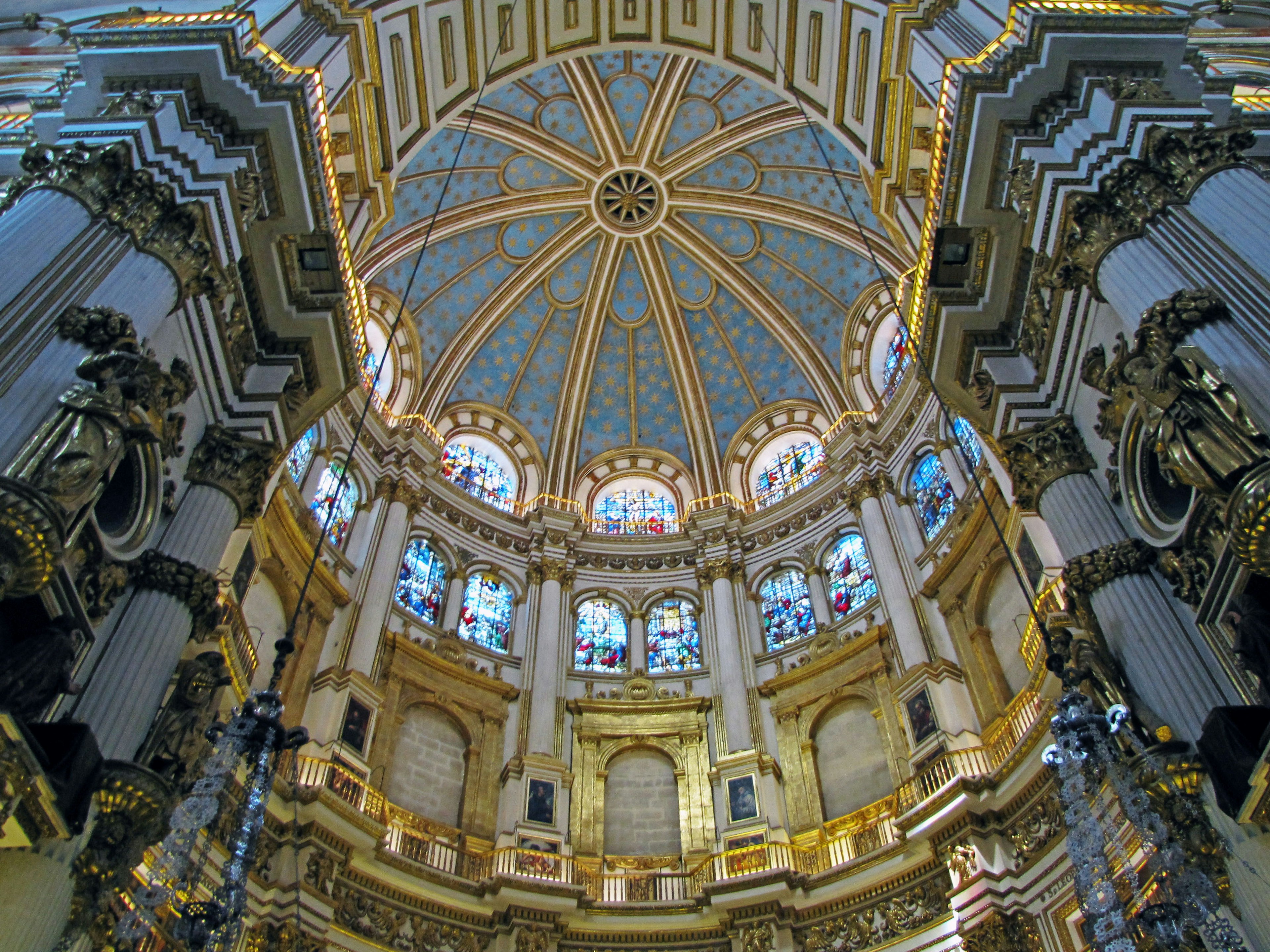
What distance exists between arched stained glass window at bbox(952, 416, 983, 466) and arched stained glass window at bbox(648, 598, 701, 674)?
8.32 meters

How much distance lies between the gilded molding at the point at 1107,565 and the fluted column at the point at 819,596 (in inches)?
453

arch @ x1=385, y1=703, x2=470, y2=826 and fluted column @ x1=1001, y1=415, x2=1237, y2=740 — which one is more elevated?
arch @ x1=385, y1=703, x2=470, y2=826

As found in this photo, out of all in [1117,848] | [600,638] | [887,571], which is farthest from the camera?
[600,638]

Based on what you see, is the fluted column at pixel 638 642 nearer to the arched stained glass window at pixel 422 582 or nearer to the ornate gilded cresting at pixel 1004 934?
the arched stained glass window at pixel 422 582

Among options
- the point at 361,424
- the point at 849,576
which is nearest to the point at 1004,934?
the point at 849,576

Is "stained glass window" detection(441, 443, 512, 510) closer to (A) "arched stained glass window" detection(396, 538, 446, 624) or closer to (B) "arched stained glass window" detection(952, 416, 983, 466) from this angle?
(A) "arched stained glass window" detection(396, 538, 446, 624)

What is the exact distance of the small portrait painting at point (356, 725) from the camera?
17859 millimetres

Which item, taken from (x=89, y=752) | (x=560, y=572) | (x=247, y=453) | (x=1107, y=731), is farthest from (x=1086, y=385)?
(x=560, y=572)

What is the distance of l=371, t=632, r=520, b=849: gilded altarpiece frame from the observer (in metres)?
19.1

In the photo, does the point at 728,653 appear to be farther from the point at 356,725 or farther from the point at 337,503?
the point at 337,503

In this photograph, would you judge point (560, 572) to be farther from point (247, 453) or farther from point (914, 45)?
point (914, 45)

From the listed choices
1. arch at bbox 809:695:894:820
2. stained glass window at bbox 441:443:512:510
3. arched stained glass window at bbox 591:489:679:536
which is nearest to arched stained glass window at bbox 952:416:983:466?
arch at bbox 809:695:894:820

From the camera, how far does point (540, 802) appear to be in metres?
19.4

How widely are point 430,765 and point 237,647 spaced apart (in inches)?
230
